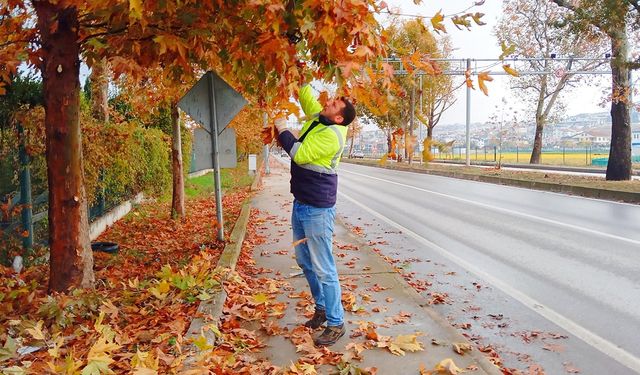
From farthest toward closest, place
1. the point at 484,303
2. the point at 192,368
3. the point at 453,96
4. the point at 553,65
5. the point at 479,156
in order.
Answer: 1. the point at 479,156
2. the point at 453,96
3. the point at 553,65
4. the point at 484,303
5. the point at 192,368

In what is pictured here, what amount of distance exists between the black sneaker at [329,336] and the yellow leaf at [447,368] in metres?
0.84

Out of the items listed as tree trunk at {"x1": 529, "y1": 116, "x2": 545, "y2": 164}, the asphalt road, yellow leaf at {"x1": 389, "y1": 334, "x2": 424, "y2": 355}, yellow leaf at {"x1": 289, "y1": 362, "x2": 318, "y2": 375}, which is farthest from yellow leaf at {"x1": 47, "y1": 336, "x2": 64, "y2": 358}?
tree trunk at {"x1": 529, "y1": 116, "x2": 545, "y2": 164}

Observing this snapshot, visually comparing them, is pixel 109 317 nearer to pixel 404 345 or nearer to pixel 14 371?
pixel 14 371

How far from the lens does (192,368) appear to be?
135 inches

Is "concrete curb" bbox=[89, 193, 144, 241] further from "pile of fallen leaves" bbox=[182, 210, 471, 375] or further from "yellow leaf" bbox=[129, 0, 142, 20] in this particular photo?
"yellow leaf" bbox=[129, 0, 142, 20]

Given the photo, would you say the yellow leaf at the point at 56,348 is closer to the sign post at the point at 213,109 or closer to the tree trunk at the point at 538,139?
the sign post at the point at 213,109

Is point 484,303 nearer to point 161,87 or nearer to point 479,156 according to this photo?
point 161,87

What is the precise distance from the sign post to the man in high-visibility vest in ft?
10.1

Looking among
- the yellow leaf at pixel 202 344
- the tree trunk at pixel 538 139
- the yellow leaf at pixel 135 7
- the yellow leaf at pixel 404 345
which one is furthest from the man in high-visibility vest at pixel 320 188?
the tree trunk at pixel 538 139

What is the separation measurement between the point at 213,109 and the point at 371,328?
3.94 m

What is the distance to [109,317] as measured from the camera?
454cm

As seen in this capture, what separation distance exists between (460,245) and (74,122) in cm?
637

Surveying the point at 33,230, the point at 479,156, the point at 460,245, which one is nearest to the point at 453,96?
A: the point at 479,156

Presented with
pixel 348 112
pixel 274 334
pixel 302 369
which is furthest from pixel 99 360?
pixel 348 112
